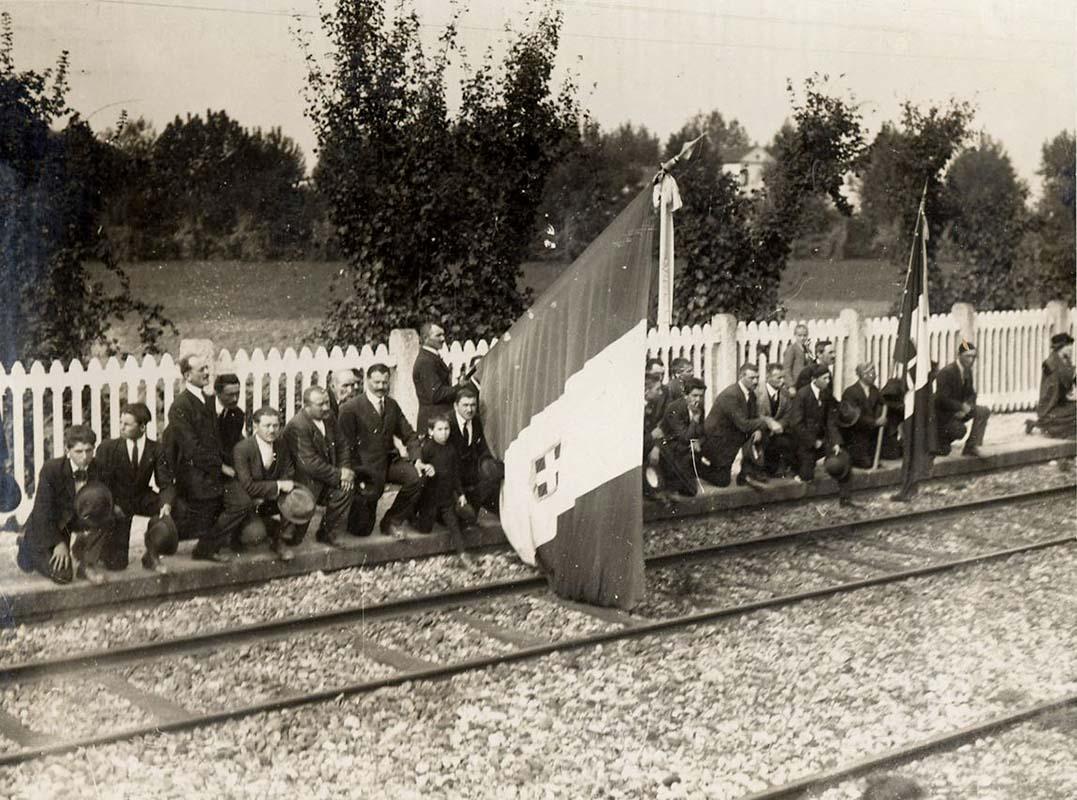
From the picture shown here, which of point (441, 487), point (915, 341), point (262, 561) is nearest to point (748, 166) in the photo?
point (915, 341)

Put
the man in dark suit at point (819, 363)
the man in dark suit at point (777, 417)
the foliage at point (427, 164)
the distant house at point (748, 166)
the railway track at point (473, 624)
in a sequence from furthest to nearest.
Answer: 1. the distant house at point (748, 166)
2. the man in dark suit at point (819, 363)
3. the man in dark suit at point (777, 417)
4. the foliage at point (427, 164)
5. the railway track at point (473, 624)

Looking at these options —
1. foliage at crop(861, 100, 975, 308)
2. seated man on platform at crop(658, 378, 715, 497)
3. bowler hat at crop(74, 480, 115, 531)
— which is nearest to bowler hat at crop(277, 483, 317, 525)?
bowler hat at crop(74, 480, 115, 531)

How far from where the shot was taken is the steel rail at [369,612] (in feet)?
19.4

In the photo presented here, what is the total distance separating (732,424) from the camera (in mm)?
9711

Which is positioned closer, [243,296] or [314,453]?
[314,453]

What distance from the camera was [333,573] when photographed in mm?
7699

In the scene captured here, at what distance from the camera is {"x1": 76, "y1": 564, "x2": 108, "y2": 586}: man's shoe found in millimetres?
6804

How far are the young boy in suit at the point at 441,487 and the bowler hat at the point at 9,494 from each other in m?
2.54

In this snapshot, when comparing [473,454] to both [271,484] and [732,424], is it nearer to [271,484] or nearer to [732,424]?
[271,484]

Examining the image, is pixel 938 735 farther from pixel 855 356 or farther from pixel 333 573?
pixel 855 356

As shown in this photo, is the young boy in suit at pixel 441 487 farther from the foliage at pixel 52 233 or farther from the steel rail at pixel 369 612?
the foliage at pixel 52 233

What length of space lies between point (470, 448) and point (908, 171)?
616 centimetres

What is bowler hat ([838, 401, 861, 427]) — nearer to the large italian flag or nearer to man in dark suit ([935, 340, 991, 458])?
man in dark suit ([935, 340, 991, 458])

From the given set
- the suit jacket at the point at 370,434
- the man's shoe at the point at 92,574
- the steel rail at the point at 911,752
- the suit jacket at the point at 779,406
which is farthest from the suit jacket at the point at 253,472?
the suit jacket at the point at 779,406
